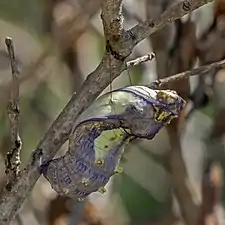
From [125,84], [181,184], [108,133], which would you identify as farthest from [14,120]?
[125,84]

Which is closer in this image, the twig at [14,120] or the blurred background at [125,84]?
the twig at [14,120]

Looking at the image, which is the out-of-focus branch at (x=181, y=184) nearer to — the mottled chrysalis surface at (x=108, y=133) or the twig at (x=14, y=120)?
the mottled chrysalis surface at (x=108, y=133)

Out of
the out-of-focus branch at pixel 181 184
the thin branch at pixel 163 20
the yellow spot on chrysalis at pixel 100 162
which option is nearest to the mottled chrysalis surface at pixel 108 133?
the yellow spot on chrysalis at pixel 100 162

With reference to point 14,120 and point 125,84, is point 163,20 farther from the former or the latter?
point 125,84

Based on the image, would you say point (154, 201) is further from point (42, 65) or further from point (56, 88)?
point (42, 65)

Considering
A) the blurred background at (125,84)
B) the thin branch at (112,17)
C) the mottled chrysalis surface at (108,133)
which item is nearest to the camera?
the thin branch at (112,17)

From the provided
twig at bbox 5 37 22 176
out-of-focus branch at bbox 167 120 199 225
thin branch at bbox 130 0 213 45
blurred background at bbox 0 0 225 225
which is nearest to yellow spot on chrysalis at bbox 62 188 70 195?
twig at bbox 5 37 22 176

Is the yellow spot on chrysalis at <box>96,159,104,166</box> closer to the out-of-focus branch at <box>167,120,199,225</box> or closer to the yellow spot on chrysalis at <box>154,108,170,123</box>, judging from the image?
the yellow spot on chrysalis at <box>154,108,170,123</box>
